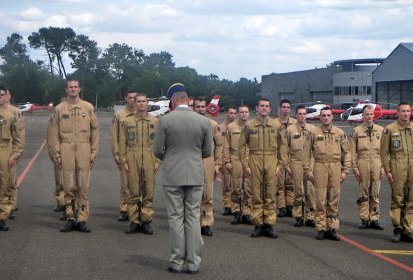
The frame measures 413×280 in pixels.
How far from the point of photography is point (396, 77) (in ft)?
255

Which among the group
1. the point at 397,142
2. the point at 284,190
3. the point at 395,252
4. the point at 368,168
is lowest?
the point at 395,252

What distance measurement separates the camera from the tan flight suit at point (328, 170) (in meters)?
9.88

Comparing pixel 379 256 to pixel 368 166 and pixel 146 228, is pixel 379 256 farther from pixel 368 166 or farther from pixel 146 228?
pixel 146 228

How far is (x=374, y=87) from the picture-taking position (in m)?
82.6

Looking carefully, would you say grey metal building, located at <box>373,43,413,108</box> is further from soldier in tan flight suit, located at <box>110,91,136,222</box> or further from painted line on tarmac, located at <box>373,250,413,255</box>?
painted line on tarmac, located at <box>373,250,413,255</box>

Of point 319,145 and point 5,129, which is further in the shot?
point 5,129

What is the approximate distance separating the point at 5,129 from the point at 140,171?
7.50ft

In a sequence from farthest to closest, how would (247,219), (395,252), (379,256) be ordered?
(247,219) → (395,252) → (379,256)

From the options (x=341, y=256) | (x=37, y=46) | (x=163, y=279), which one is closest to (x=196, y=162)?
(x=163, y=279)

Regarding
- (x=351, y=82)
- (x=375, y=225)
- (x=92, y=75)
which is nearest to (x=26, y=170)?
(x=375, y=225)

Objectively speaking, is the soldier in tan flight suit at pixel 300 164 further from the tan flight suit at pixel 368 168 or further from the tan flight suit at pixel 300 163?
the tan flight suit at pixel 368 168

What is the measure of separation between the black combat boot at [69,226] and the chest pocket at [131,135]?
1469 millimetres

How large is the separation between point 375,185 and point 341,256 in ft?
9.50

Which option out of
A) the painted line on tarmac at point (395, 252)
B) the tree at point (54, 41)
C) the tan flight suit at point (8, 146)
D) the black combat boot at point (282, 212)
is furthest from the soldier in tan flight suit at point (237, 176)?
the tree at point (54, 41)
